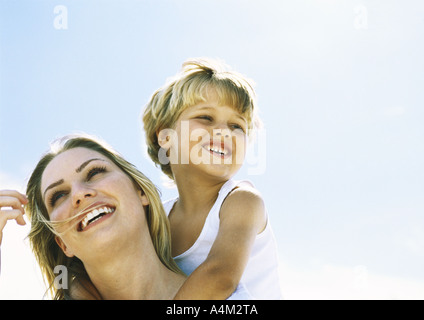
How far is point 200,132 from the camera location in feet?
11.3

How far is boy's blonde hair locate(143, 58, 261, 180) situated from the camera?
145 inches

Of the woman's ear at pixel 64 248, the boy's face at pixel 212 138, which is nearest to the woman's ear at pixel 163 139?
the boy's face at pixel 212 138

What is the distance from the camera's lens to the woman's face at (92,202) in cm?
264

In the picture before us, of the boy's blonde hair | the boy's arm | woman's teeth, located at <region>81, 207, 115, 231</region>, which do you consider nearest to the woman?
woman's teeth, located at <region>81, 207, 115, 231</region>

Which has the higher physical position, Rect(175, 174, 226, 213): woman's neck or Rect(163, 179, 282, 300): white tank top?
Rect(175, 174, 226, 213): woman's neck

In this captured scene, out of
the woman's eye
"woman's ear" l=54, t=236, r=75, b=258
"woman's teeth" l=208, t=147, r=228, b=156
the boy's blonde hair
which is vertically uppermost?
the boy's blonde hair

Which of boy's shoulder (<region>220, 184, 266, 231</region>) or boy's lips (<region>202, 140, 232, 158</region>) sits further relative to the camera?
boy's lips (<region>202, 140, 232, 158</region>)

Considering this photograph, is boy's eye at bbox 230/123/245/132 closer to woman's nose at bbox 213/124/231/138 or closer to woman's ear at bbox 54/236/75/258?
woman's nose at bbox 213/124/231/138

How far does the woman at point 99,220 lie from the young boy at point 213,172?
14.9 inches

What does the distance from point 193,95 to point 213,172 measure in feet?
2.17

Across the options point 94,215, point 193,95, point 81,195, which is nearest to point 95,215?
point 94,215

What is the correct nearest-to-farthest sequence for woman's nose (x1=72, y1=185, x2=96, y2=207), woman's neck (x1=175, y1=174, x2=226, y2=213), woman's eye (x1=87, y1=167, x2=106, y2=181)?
woman's nose (x1=72, y1=185, x2=96, y2=207), woman's eye (x1=87, y1=167, x2=106, y2=181), woman's neck (x1=175, y1=174, x2=226, y2=213)

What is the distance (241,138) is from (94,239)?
1.40 meters
